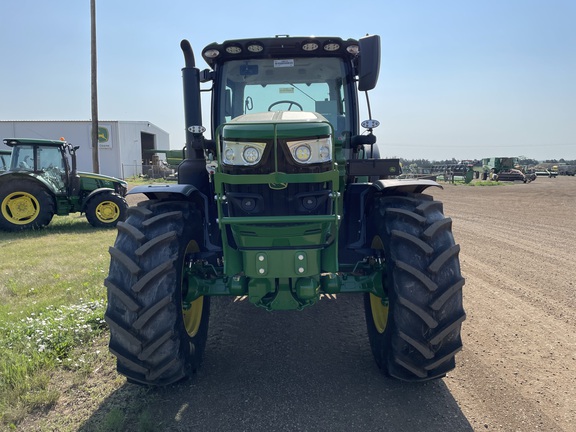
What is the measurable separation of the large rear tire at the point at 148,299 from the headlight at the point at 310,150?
0.97m

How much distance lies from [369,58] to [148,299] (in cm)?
231

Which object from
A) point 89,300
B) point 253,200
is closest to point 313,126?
point 253,200

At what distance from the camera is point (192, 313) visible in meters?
3.43

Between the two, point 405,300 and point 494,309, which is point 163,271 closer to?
point 405,300

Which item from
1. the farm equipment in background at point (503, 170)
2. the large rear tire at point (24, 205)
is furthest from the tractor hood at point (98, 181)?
the farm equipment in background at point (503, 170)

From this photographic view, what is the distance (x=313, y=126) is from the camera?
2.72 m

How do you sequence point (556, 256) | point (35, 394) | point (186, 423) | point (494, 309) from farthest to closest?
point (556, 256) → point (494, 309) → point (35, 394) → point (186, 423)

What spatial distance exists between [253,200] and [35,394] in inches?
80.4

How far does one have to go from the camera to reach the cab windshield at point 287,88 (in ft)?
13.0

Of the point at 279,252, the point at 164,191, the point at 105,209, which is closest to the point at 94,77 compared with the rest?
the point at 105,209

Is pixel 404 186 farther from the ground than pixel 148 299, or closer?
farther from the ground

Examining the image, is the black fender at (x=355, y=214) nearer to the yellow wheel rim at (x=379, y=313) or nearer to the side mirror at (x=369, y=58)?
the yellow wheel rim at (x=379, y=313)

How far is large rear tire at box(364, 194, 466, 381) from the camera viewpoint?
8.64 ft

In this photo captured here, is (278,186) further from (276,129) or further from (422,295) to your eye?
(422,295)
